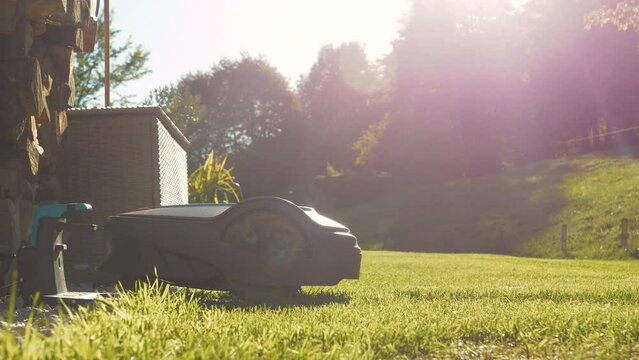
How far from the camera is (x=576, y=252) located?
57.0 feet

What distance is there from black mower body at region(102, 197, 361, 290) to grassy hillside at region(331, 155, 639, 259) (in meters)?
12.9

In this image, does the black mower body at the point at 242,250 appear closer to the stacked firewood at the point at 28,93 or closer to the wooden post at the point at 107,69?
the stacked firewood at the point at 28,93

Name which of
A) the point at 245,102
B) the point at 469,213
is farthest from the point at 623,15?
the point at 245,102

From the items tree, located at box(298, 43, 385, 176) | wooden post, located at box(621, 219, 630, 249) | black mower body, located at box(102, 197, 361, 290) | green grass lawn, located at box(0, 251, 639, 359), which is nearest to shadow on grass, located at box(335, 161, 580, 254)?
wooden post, located at box(621, 219, 630, 249)

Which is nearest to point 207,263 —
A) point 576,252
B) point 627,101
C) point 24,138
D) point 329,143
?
point 24,138

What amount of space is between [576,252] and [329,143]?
25.1 meters

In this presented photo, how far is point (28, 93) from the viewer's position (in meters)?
5.89

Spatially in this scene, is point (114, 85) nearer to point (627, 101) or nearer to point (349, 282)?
point (349, 282)

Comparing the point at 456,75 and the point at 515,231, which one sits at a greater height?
the point at 456,75

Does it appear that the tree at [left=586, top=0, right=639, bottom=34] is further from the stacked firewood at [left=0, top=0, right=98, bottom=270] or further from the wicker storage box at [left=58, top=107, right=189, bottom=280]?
the stacked firewood at [left=0, top=0, right=98, bottom=270]

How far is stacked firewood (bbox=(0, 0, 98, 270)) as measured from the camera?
19.2 ft

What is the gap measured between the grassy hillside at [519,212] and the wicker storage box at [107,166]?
41.4 ft

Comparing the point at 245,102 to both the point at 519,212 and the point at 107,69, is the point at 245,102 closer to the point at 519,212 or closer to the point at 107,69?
the point at 519,212

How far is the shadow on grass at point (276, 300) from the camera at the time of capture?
17.0 ft
